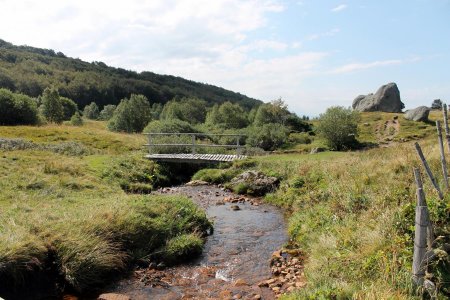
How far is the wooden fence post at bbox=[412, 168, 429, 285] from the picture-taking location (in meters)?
5.52

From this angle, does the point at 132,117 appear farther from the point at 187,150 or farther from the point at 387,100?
the point at 387,100

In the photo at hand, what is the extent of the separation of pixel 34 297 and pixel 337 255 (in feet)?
21.3

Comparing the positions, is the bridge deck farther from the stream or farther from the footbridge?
the stream

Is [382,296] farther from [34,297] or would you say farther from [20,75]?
[20,75]

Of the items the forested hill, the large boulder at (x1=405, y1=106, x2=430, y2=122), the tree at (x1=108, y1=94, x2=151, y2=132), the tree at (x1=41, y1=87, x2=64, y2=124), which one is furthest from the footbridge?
the forested hill

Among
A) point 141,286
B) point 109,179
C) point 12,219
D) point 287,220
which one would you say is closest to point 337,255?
point 141,286

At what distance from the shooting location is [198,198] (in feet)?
56.7

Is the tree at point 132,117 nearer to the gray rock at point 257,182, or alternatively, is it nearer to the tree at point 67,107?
the tree at point 67,107

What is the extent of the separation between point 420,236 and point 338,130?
104 ft

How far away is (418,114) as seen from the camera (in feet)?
170

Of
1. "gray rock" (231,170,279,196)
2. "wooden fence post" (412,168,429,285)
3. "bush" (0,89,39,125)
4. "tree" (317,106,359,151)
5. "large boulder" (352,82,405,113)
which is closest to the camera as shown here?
"wooden fence post" (412,168,429,285)

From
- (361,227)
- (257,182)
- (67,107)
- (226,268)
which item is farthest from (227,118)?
(67,107)

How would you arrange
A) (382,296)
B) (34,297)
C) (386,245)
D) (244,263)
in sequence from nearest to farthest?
(382,296) → (386,245) → (34,297) → (244,263)

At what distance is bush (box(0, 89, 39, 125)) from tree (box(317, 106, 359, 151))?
36819 millimetres
